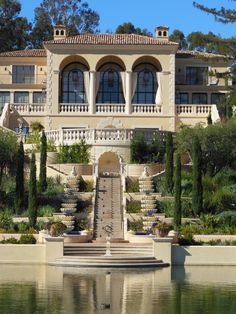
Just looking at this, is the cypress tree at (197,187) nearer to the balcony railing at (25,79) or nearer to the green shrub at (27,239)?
the green shrub at (27,239)

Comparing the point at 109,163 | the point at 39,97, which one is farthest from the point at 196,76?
the point at 109,163

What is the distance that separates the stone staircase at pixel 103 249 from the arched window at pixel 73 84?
28.1 metres

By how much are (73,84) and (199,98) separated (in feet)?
32.6

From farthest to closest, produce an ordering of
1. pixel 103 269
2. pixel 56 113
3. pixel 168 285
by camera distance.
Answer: pixel 56 113, pixel 103 269, pixel 168 285

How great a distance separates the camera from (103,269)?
3188 cm

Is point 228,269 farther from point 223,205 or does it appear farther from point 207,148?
point 207,148

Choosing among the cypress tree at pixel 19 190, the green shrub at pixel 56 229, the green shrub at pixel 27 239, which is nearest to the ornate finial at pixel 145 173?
the cypress tree at pixel 19 190

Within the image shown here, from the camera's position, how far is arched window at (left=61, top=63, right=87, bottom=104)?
62.2 metres

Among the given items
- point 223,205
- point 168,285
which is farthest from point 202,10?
point 168,285

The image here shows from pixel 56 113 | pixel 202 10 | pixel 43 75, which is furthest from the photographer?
pixel 43 75

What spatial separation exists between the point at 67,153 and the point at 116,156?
3004 millimetres

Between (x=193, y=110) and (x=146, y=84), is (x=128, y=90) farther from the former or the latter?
(x=193, y=110)

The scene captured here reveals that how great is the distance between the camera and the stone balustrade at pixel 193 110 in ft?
197

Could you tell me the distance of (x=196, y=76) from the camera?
215 ft
